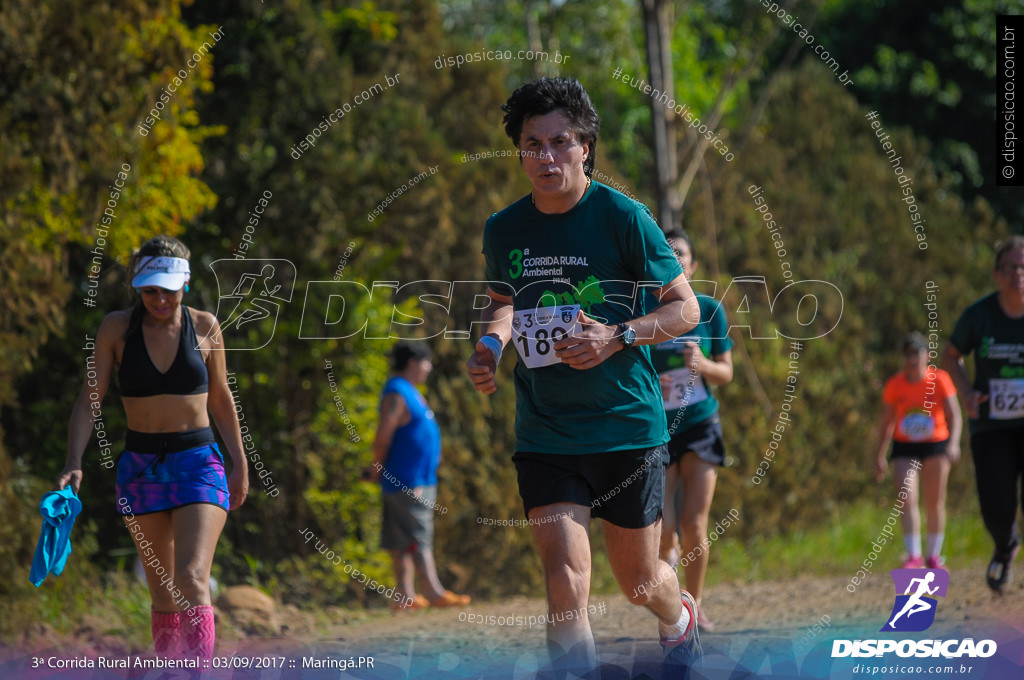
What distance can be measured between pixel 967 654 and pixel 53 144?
5878 millimetres

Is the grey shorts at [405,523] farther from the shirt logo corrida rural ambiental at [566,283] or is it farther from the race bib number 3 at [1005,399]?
the shirt logo corrida rural ambiental at [566,283]

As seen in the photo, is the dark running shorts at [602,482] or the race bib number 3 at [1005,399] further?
the race bib number 3 at [1005,399]

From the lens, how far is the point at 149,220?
729cm

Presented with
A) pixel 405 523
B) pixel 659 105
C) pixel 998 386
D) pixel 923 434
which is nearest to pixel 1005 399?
pixel 998 386

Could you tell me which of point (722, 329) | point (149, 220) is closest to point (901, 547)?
point (722, 329)

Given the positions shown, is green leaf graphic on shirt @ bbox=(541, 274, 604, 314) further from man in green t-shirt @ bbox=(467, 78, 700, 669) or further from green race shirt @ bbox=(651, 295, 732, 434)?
green race shirt @ bbox=(651, 295, 732, 434)

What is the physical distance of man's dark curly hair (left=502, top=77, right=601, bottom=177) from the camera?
12.4ft

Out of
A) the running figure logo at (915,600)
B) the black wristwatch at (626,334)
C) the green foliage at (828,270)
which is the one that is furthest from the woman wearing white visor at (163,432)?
the green foliage at (828,270)

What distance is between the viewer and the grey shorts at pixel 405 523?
7488 mm

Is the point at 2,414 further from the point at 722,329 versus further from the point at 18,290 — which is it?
the point at 722,329

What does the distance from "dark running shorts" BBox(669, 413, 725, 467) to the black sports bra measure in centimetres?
256

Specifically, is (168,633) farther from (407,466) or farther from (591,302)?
(407,466)

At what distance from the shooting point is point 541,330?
148 inches

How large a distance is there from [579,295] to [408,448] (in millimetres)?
3944
